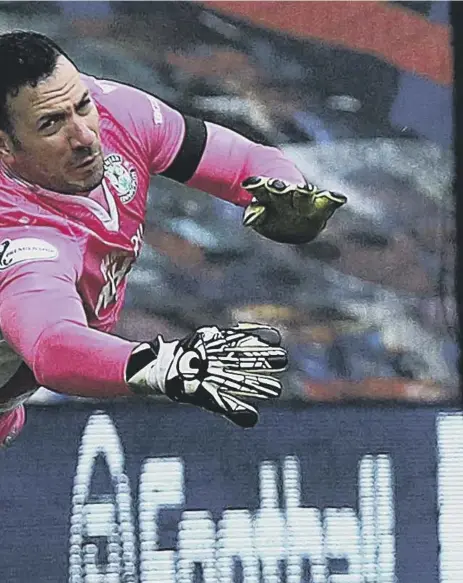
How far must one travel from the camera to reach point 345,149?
1305 mm

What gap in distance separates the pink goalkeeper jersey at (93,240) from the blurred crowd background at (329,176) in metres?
0.08

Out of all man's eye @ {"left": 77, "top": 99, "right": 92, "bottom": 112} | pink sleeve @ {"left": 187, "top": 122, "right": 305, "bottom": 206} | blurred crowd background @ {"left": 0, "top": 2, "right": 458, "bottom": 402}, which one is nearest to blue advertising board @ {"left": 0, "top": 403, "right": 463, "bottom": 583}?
blurred crowd background @ {"left": 0, "top": 2, "right": 458, "bottom": 402}

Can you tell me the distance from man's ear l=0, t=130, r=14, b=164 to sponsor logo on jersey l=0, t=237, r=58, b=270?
7 centimetres

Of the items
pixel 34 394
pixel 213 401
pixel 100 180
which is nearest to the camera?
pixel 213 401

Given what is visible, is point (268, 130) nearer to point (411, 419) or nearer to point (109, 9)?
point (109, 9)

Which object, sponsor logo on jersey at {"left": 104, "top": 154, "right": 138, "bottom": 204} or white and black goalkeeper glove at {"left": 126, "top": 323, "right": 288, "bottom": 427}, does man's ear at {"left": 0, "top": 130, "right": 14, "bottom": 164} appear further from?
white and black goalkeeper glove at {"left": 126, "top": 323, "right": 288, "bottom": 427}

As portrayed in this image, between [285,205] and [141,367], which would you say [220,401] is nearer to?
[141,367]

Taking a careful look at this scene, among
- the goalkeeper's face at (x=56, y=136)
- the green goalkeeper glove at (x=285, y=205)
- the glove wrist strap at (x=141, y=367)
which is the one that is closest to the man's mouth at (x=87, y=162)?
the goalkeeper's face at (x=56, y=136)

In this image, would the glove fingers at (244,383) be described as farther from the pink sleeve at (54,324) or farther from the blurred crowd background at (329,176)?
the blurred crowd background at (329,176)

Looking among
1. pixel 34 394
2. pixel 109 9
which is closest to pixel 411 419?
pixel 34 394

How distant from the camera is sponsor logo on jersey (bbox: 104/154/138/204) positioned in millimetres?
1124

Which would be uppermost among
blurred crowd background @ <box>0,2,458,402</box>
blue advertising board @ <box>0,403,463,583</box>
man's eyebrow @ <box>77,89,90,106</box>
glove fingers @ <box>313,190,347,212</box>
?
man's eyebrow @ <box>77,89,90,106</box>

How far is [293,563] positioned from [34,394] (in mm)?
318

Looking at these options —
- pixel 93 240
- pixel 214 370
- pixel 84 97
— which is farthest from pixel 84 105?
pixel 214 370
